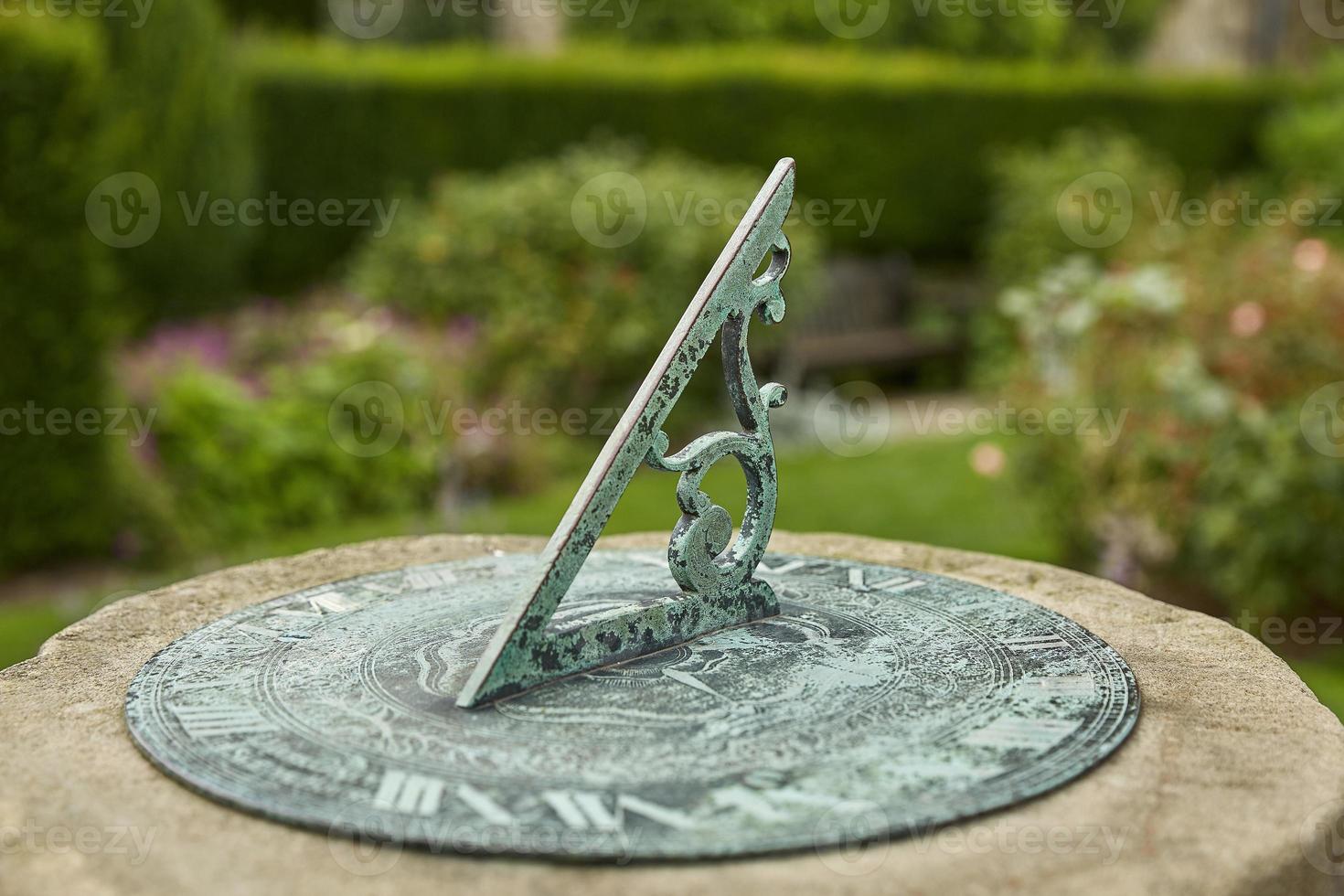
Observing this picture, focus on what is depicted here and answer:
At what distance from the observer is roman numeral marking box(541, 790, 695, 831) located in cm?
165

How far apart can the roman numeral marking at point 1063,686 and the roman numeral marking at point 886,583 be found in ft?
1.87

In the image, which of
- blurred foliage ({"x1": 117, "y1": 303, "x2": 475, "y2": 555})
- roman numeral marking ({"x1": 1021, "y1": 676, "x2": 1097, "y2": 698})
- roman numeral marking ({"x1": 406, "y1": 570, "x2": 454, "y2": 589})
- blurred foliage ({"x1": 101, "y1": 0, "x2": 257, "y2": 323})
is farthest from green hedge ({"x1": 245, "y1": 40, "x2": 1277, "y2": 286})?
roman numeral marking ({"x1": 1021, "y1": 676, "x2": 1097, "y2": 698})

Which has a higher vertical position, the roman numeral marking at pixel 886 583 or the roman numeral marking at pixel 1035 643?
the roman numeral marking at pixel 1035 643

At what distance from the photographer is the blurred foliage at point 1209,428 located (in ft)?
14.8

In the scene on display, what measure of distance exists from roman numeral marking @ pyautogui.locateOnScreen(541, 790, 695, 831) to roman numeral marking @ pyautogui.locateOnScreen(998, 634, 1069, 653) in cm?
87

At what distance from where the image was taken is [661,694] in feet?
6.88

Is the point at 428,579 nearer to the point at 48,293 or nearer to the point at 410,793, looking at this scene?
the point at 410,793

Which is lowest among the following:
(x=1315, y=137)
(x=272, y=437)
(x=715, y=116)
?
(x=272, y=437)

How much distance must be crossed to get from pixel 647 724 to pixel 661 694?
131 millimetres

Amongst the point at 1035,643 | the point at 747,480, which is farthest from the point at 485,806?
the point at 1035,643

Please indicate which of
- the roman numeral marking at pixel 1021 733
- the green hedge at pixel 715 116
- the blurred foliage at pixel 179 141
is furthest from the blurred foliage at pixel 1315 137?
the roman numeral marking at pixel 1021 733

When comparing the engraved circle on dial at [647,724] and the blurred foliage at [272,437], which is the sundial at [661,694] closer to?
the engraved circle on dial at [647,724]

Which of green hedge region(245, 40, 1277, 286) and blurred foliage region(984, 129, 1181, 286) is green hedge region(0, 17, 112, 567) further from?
blurred foliage region(984, 129, 1181, 286)

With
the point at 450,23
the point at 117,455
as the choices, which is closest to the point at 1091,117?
the point at 117,455
